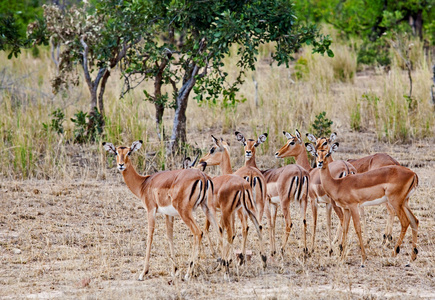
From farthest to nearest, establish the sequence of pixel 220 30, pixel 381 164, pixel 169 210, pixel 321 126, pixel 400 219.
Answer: pixel 321 126 → pixel 220 30 → pixel 381 164 → pixel 400 219 → pixel 169 210

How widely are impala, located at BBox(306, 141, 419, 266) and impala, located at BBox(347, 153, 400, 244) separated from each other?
545 mm

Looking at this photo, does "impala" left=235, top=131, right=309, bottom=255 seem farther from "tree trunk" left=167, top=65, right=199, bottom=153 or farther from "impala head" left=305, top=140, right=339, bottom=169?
"tree trunk" left=167, top=65, right=199, bottom=153

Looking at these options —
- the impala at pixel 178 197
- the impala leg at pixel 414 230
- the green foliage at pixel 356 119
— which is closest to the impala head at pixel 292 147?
the impala leg at pixel 414 230

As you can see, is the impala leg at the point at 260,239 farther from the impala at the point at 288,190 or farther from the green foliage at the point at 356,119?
the green foliage at the point at 356,119

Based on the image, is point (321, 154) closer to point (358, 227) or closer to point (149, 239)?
point (358, 227)

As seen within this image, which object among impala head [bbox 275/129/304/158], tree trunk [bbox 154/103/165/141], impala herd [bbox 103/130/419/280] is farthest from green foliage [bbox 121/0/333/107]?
impala herd [bbox 103/130/419/280]

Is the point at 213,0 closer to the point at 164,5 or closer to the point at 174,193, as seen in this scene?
the point at 164,5

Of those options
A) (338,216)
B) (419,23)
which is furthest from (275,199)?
(419,23)

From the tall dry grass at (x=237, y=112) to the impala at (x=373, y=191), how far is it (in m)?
3.95

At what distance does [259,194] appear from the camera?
276 inches

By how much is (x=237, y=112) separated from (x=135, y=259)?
23.4 feet

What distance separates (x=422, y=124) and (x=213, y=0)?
5319mm

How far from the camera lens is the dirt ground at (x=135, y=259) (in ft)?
19.2

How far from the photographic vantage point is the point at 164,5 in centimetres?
984
